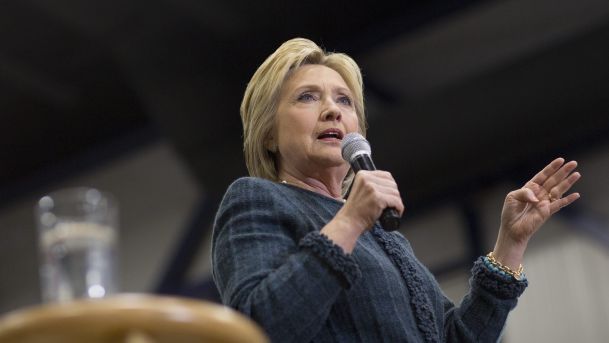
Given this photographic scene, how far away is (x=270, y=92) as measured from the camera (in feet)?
6.70

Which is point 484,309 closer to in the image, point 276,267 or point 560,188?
point 560,188

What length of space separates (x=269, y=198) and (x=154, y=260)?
211 inches

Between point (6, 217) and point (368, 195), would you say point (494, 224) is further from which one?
point (368, 195)

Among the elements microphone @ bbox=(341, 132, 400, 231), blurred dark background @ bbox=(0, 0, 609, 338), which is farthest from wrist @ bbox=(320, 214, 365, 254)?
blurred dark background @ bbox=(0, 0, 609, 338)

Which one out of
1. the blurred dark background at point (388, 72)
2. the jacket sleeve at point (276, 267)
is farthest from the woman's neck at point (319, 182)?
the blurred dark background at point (388, 72)

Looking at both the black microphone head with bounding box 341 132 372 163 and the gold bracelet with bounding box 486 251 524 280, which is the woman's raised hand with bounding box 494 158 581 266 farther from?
the black microphone head with bounding box 341 132 372 163

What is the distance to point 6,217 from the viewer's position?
7461mm

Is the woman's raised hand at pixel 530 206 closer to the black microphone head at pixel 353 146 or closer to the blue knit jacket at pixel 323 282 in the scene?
the blue knit jacket at pixel 323 282

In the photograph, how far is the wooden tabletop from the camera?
3.09ft

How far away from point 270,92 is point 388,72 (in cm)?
407

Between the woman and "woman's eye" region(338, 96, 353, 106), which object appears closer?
the woman

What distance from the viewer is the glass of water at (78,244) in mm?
1055

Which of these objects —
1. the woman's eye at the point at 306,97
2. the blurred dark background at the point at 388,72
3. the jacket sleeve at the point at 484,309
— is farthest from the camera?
the blurred dark background at the point at 388,72

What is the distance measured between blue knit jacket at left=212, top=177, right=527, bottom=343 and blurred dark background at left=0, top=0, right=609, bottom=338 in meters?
3.32
